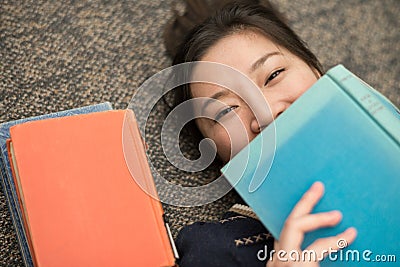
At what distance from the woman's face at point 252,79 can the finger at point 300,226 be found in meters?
0.19

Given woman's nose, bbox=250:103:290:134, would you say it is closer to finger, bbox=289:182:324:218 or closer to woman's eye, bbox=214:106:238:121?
woman's eye, bbox=214:106:238:121

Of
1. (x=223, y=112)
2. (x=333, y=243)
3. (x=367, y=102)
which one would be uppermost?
(x=223, y=112)

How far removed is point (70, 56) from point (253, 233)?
1.30 ft

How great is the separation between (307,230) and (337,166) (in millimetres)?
82

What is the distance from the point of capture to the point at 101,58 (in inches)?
34.6

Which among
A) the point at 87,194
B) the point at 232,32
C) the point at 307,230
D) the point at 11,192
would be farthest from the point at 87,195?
the point at 232,32

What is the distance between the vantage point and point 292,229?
0.60 m

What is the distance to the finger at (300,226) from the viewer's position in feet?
1.96

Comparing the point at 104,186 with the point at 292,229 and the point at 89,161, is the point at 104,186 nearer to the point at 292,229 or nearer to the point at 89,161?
the point at 89,161

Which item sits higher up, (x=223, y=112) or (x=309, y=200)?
(x=223, y=112)

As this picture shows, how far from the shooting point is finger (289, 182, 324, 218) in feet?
1.98

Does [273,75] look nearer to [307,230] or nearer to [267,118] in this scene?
[267,118]

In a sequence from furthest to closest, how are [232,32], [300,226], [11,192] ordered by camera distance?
1. [232,32]
2. [11,192]
3. [300,226]

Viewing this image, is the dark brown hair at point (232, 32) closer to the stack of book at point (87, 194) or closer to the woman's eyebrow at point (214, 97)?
the woman's eyebrow at point (214, 97)
